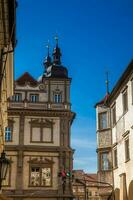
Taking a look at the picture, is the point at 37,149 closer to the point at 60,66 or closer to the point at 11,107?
the point at 11,107

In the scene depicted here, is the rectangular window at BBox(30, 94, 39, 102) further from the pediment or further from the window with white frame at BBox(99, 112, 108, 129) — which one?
the window with white frame at BBox(99, 112, 108, 129)

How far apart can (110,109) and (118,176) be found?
5.58m

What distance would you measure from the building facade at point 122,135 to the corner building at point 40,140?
53.8ft

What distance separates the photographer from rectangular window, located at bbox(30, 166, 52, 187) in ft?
146

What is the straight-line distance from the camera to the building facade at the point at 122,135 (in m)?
23.0

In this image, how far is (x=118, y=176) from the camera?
83.9 feet

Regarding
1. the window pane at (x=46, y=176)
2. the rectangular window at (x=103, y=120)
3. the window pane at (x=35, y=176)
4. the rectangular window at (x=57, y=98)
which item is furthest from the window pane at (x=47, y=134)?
the rectangular window at (x=103, y=120)

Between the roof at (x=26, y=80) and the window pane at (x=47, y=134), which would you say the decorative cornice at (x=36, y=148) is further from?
the roof at (x=26, y=80)

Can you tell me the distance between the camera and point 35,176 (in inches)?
1766

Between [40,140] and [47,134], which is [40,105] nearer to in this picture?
[47,134]

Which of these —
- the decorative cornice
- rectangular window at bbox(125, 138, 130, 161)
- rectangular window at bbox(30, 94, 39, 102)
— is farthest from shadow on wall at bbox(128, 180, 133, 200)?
rectangular window at bbox(30, 94, 39, 102)

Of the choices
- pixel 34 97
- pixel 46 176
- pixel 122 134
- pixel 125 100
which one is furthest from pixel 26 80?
pixel 122 134

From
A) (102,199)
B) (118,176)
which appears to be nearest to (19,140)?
(102,199)

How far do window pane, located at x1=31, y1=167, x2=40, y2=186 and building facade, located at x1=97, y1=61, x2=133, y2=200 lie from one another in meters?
17.4
